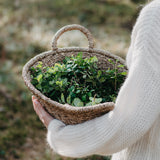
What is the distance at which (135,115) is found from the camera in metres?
0.85

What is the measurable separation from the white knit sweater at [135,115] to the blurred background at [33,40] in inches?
14.6

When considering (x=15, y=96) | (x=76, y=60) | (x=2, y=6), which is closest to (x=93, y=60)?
(x=76, y=60)

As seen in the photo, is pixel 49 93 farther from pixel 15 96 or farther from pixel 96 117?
pixel 15 96

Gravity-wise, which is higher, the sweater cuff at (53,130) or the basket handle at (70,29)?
the basket handle at (70,29)

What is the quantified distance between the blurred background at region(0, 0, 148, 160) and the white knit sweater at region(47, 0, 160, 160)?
0.37 metres

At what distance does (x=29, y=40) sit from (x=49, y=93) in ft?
11.3

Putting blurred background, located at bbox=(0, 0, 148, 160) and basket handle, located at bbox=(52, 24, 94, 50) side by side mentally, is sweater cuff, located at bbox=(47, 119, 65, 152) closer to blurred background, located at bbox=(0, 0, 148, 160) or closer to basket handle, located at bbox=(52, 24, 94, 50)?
basket handle, located at bbox=(52, 24, 94, 50)

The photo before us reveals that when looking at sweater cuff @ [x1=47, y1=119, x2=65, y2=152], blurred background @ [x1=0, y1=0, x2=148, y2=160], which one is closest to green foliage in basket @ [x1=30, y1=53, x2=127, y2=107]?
sweater cuff @ [x1=47, y1=119, x2=65, y2=152]

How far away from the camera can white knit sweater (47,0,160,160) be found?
0.82 meters

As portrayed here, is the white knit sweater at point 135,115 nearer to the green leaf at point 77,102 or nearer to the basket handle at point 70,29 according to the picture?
the green leaf at point 77,102

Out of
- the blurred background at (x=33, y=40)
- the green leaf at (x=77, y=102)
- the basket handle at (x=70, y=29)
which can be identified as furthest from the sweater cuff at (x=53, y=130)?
the blurred background at (x=33, y=40)

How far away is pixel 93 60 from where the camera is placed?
4.59 ft

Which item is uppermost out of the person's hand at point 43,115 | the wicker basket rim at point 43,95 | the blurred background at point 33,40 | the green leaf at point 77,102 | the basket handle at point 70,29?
the basket handle at point 70,29

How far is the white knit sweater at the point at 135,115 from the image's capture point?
2.70 feet
